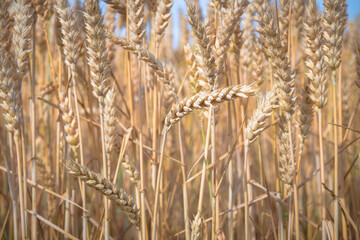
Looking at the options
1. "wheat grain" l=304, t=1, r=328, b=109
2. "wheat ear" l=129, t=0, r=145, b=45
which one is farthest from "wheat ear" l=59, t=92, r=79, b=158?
"wheat grain" l=304, t=1, r=328, b=109

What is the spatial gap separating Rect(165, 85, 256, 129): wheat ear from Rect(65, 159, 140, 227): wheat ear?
299 millimetres

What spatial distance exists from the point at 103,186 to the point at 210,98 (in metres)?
0.46

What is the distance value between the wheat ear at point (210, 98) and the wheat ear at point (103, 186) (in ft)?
0.98

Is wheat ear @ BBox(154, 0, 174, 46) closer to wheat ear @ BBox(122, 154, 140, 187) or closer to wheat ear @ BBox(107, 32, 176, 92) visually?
wheat ear @ BBox(107, 32, 176, 92)

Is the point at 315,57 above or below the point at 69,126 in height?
above

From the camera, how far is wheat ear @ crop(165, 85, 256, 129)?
0.82m

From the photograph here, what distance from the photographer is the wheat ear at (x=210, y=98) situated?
0.82 m

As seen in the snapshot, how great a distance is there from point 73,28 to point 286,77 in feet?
2.71

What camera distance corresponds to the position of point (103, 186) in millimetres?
938

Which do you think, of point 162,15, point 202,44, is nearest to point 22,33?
point 162,15

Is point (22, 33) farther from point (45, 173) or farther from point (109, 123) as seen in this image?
point (45, 173)

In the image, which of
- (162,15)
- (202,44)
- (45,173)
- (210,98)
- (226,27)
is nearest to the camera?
(210,98)

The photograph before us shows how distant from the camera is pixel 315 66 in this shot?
102 cm

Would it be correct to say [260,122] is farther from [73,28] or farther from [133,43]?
[73,28]
